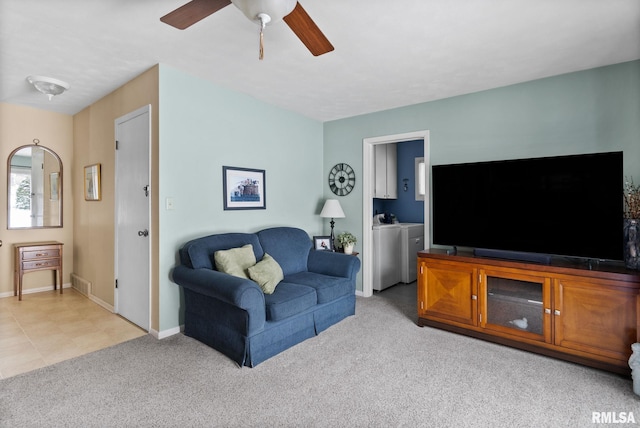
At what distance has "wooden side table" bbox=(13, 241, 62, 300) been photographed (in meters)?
3.95

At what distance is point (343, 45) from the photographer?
247cm

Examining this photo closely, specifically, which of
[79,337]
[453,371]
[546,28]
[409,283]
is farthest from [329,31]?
[409,283]

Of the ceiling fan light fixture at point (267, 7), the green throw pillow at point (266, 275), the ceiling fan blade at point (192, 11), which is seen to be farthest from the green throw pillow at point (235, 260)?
the ceiling fan light fixture at point (267, 7)

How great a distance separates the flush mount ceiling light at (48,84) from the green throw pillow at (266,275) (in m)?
2.63

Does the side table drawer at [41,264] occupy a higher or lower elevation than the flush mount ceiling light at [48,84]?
lower

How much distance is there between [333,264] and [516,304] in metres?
1.73

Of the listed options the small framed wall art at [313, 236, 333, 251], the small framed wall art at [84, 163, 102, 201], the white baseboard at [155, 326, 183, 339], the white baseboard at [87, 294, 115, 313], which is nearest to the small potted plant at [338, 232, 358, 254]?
the small framed wall art at [313, 236, 333, 251]

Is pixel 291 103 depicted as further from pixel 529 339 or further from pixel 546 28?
pixel 529 339

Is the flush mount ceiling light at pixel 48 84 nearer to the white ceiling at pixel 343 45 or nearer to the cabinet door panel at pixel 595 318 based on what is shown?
the white ceiling at pixel 343 45

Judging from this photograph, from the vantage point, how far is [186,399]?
2.02 m

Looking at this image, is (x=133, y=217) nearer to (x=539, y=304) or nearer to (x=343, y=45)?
(x=343, y=45)

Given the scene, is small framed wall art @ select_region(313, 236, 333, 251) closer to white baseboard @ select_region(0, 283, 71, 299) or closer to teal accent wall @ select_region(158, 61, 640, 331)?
teal accent wall @ select_region(158, 61, 640, 331)

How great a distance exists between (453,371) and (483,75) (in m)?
2.59

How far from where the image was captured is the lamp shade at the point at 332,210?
4246 millimetres
